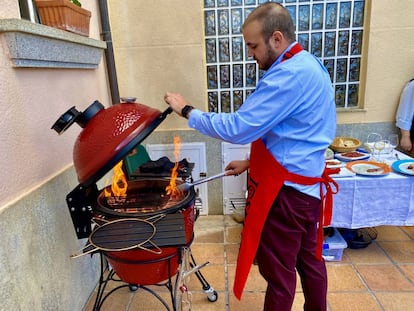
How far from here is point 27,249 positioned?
1.51 metres

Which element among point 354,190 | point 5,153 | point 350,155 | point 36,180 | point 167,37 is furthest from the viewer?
point 167,37

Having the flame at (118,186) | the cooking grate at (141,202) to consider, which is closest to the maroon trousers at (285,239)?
the cooking grate at (141,202)

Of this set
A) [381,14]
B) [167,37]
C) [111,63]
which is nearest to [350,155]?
[381,14]

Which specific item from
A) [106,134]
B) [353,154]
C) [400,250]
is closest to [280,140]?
[106,134]

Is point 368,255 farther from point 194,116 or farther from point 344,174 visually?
point 194,116

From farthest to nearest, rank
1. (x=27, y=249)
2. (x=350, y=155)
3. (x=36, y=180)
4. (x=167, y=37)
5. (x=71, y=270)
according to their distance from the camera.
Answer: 1. (x=167, y=37)
2. (x=350, y=155)
3. (x=71, y=270)
4. (x=36, y=180)
5. (x=27, y=249)

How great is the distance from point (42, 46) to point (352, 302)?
2.54 metres

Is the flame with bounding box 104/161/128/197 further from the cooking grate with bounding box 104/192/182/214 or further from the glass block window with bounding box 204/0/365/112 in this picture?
the glass block window with bounding box 204/0/365/112

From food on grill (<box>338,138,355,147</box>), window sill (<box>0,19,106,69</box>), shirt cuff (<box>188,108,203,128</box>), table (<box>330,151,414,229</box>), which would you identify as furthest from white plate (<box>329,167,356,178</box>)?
window sill (<box>0,19,106,69</box>)

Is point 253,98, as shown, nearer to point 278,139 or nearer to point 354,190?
point 278,139

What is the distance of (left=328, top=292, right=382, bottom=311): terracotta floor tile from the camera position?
6.79 ft

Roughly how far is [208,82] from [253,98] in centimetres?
178

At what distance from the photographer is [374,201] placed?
2340mm

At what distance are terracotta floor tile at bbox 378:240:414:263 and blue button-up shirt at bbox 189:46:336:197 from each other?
63.4 inches
